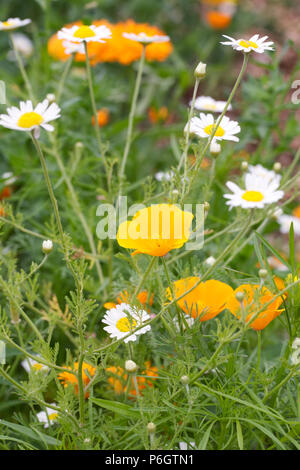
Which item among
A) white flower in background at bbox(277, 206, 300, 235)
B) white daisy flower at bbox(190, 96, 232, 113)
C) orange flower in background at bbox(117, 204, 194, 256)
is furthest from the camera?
white flower in background at bbox(277, 206, 300, 235)

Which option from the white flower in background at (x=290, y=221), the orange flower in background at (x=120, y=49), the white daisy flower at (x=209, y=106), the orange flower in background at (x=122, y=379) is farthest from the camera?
the orange flower in background at (x=120, y=49)

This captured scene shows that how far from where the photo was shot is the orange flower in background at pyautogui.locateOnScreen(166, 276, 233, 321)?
759 mm

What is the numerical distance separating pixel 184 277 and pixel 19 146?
0.82 metres

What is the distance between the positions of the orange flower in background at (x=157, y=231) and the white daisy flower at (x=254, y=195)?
0.21ft

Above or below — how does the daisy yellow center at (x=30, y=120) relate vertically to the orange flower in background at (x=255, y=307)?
above

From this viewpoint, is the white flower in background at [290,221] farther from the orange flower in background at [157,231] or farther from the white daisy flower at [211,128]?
the orange flower in background at [157,231]

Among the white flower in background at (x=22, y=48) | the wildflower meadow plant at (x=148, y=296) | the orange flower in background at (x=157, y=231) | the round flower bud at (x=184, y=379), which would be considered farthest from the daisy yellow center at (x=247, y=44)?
the white flower in background at (x=22, y=48)

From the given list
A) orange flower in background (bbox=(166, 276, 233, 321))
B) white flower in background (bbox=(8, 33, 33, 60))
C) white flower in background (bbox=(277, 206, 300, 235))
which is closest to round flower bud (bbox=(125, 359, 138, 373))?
orange flower in background (bbox=(166, 276, 233, 321))

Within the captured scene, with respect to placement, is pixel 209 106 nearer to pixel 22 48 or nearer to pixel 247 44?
pixel 247 44

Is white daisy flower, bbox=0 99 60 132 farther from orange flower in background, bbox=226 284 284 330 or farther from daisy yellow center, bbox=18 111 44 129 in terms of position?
orange flower in background, bbox=226 284 284 330

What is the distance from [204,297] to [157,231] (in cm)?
Result: 16

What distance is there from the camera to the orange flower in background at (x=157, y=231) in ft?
2.11
